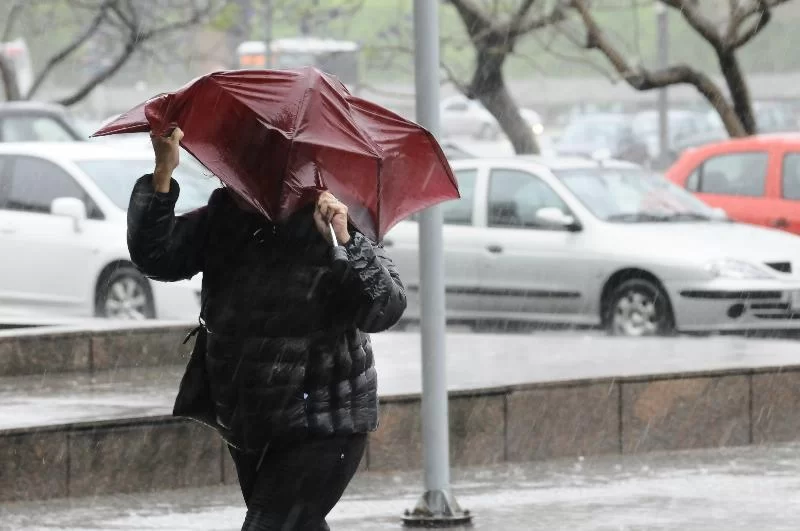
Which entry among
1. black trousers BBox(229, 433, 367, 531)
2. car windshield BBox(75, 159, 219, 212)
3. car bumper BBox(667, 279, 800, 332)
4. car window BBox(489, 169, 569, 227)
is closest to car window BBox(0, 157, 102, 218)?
car windshield BBox(75, 159, 219, 212)

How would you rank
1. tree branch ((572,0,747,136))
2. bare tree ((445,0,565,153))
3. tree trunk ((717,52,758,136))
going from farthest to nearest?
1. bare tree ((445,0,565,153))
2. tree branch ((572,0,747,136))
3. tree trunk ((717,52,758,136))

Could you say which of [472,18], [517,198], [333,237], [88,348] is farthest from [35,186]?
[333,237]

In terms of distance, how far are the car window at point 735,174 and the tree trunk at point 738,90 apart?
2.19 metres

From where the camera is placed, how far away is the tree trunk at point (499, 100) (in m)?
21.7

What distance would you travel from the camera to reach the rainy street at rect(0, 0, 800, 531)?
4.74 meters

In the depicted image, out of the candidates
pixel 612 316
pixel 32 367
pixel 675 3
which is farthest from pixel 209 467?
pixel 675 3

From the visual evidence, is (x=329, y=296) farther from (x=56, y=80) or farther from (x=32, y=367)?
(x=56, y=80)

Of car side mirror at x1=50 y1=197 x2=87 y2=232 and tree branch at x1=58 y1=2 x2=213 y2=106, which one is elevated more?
tree branch at x1=58 y1=2 x2=213 y2=106

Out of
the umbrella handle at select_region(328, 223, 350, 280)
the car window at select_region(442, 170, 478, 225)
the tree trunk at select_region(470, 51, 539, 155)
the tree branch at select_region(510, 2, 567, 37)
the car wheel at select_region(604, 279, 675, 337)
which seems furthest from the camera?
the tree trunk at select_region(470, 51, 539, 155)

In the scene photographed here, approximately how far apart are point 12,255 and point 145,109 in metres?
10.0

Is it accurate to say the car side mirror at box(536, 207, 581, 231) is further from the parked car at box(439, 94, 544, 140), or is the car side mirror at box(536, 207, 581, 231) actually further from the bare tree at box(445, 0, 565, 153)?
the parked car at box(439, 94, 544, 140)

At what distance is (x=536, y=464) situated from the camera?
29.4 ft

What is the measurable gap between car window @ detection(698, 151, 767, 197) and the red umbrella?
11.6 meters

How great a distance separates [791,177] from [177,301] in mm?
5573
